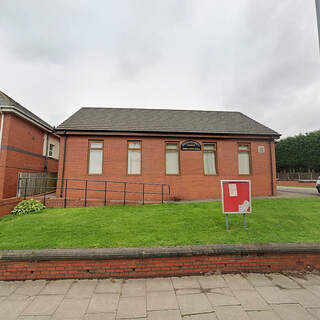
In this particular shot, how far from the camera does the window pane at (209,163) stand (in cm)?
1073

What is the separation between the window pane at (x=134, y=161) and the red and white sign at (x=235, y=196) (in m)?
6.32

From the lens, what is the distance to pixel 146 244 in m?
3.78

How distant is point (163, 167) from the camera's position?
33.7ft

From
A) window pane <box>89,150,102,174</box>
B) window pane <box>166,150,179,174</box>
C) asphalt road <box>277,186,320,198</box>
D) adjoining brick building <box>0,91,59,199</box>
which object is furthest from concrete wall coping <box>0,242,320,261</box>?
asphalt road <box>277,186,320,198</box>

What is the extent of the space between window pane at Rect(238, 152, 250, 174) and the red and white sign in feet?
22.2

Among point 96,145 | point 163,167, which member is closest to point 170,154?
point 163,167

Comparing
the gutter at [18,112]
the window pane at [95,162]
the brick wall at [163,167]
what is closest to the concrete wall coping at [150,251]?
the brick wall at [163,167]

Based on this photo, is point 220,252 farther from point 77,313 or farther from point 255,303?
point 77,313

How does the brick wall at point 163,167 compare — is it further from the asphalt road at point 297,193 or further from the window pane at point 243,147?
the asphalt road at point 297,193

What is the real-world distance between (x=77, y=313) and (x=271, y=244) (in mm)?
3789

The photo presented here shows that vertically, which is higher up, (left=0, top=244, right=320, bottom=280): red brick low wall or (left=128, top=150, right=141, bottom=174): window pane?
(left=128, top=150, right=141, bottom=174): window pane

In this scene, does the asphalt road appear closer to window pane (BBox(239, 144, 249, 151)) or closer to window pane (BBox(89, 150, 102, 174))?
window pane (BBox(239, 144, 249, 151))

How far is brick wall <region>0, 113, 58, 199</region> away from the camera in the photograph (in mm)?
8895

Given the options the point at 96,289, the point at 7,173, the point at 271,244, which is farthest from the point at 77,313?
the point at 7,173
